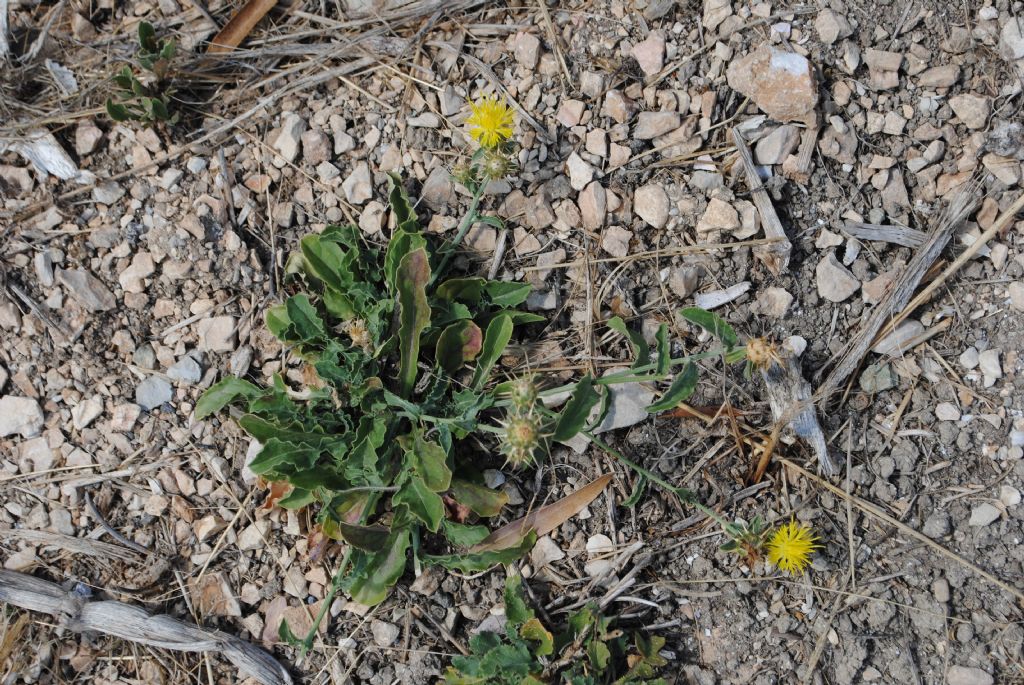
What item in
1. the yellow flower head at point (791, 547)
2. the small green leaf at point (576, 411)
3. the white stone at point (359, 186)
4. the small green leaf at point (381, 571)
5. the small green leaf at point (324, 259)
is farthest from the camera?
the white stone at point (359, 186)

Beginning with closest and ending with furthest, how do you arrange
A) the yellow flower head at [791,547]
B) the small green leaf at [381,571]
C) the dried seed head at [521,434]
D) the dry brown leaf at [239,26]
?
1. the dried seed head at [521,434]
2. the yellow flower head at [791,547]
3. the small green leaf at [381,571]
4. the dry brown leaf at [239,26]

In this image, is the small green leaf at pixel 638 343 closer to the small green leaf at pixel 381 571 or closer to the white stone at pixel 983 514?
the small green leaf at pixel 381 571

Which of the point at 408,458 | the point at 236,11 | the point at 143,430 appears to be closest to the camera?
the point at 408,458

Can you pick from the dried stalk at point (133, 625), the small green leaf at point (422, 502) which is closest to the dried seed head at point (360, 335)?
the small green leaf at point (422, 502)

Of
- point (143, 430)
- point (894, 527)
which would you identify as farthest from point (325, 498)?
point (894, 527)

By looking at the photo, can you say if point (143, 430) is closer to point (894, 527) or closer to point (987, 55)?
point (894, 527)

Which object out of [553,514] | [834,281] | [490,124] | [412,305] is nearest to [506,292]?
[412,305]
